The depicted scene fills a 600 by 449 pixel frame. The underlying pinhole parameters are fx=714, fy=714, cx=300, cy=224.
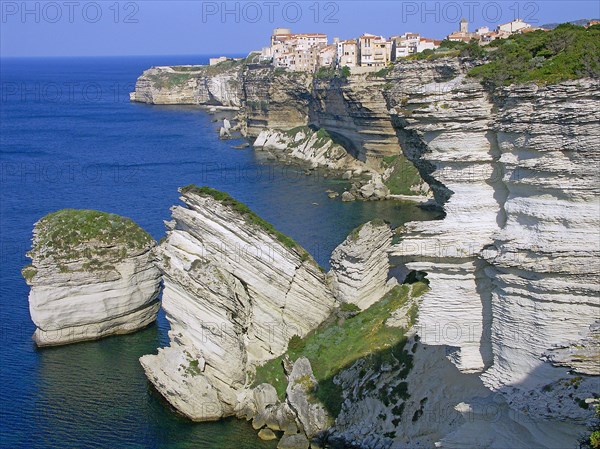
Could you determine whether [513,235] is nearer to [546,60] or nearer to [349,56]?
[546,60]

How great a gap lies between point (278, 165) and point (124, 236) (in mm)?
58268

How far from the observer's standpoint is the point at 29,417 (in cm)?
3281

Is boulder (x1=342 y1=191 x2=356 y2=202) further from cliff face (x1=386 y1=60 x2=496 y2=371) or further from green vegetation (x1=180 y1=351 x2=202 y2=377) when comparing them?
cliff face (x1=386 y1=60 x2=496 y2=371)

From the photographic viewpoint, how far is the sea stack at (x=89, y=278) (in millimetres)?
39406

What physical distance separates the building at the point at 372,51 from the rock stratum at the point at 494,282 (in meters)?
68.5

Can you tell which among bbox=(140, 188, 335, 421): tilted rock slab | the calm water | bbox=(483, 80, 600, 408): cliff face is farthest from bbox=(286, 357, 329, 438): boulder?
bbox=(483, 80, 600, 408): cliff face

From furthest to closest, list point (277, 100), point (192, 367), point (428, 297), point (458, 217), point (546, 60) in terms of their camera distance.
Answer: point (277, 100)
point (192, 367)
point (428, 297)
point (458, 217)
point (546, 60)

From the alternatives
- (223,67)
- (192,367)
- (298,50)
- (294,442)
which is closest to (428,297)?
(294,442)

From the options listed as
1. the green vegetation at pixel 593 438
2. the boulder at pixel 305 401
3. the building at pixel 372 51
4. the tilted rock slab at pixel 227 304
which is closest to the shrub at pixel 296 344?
the tilted rock slab at pixel 227 304

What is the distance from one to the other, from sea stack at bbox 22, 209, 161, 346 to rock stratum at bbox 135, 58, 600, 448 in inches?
593

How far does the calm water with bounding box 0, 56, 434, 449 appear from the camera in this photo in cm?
3189

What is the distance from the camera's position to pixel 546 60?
2320cm

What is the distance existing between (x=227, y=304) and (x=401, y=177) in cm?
5035

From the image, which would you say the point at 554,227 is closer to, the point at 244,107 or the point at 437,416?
the point at 437,416
